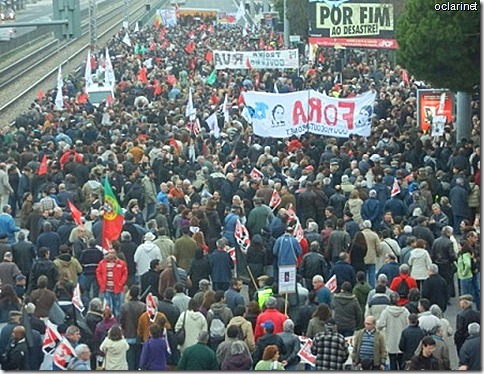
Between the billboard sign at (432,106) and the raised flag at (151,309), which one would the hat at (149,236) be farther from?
the billboard sign at (432,106)

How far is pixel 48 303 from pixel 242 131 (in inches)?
563

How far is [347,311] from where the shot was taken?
1684cm

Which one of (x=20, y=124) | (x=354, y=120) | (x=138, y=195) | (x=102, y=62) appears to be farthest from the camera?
(x=102, y=62)

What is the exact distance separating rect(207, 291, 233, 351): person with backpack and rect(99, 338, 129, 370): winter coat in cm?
107

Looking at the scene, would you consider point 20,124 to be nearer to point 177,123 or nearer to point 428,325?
point 177,123

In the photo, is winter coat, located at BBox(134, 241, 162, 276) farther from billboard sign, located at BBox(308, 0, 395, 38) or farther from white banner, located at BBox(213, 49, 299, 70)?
billboard sign, located at BBox(308, 0, 395, 38)

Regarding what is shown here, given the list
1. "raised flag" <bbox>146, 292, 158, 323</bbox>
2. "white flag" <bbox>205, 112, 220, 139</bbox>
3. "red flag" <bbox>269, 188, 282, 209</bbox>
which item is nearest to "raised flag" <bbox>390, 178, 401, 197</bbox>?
"red flag" <bbox>269, 188, 282, 209</bbox>

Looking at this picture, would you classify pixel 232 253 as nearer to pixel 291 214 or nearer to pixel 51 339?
pixel 291 214

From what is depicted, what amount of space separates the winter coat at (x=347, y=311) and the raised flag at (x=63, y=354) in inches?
128

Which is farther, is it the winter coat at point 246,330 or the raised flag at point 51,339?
the winter coat at point 246,330

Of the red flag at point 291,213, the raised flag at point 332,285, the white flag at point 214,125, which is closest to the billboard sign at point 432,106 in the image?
the white flag at point 214,125

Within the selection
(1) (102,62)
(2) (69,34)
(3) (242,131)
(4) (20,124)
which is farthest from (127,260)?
(1) (102,62)

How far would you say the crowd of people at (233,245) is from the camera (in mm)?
15531

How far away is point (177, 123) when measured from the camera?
32.4m
